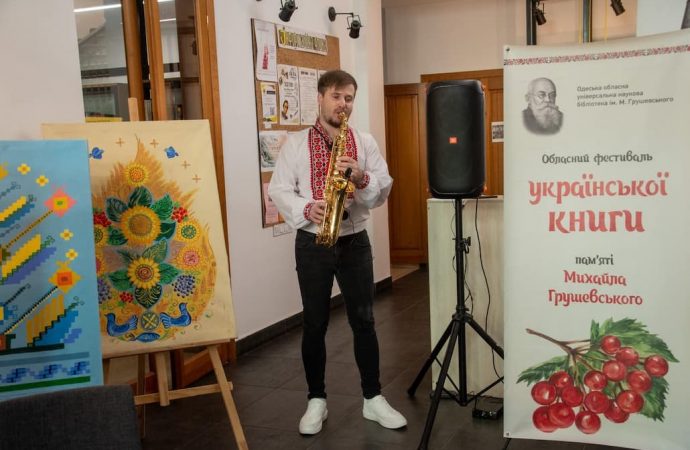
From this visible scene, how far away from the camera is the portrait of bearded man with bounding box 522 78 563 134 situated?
8.45 ft

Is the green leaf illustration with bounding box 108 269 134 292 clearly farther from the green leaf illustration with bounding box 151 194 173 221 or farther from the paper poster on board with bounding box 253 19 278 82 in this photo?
the paper poster on board with bounding box 253 19 278 82

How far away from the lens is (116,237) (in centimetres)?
272

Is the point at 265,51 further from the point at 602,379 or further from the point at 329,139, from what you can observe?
the point at 602,379

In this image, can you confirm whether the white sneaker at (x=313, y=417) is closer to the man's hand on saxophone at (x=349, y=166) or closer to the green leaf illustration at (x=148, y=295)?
the green leaf illustration at (x=148, y=295)

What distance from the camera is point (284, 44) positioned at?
5.10m

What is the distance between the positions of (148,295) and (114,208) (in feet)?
1.18

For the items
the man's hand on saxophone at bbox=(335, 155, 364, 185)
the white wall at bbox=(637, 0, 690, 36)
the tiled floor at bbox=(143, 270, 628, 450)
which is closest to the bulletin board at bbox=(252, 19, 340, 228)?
the tiled floor at bbox=(143, 270, 628, 450)

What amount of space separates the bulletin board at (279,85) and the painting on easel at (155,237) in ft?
6.64

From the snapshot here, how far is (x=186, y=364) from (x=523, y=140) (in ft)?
7.85

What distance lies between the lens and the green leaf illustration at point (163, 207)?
2.76m

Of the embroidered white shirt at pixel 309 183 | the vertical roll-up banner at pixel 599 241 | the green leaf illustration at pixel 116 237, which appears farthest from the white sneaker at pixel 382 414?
the green leaf illustration at pixel 116 237

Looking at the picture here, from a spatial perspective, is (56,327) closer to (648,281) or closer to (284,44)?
(648,281)

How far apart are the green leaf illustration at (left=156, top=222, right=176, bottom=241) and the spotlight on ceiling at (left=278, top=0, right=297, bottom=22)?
2.58m

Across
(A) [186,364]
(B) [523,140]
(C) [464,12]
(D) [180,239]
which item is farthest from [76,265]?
(C) [464,12]
